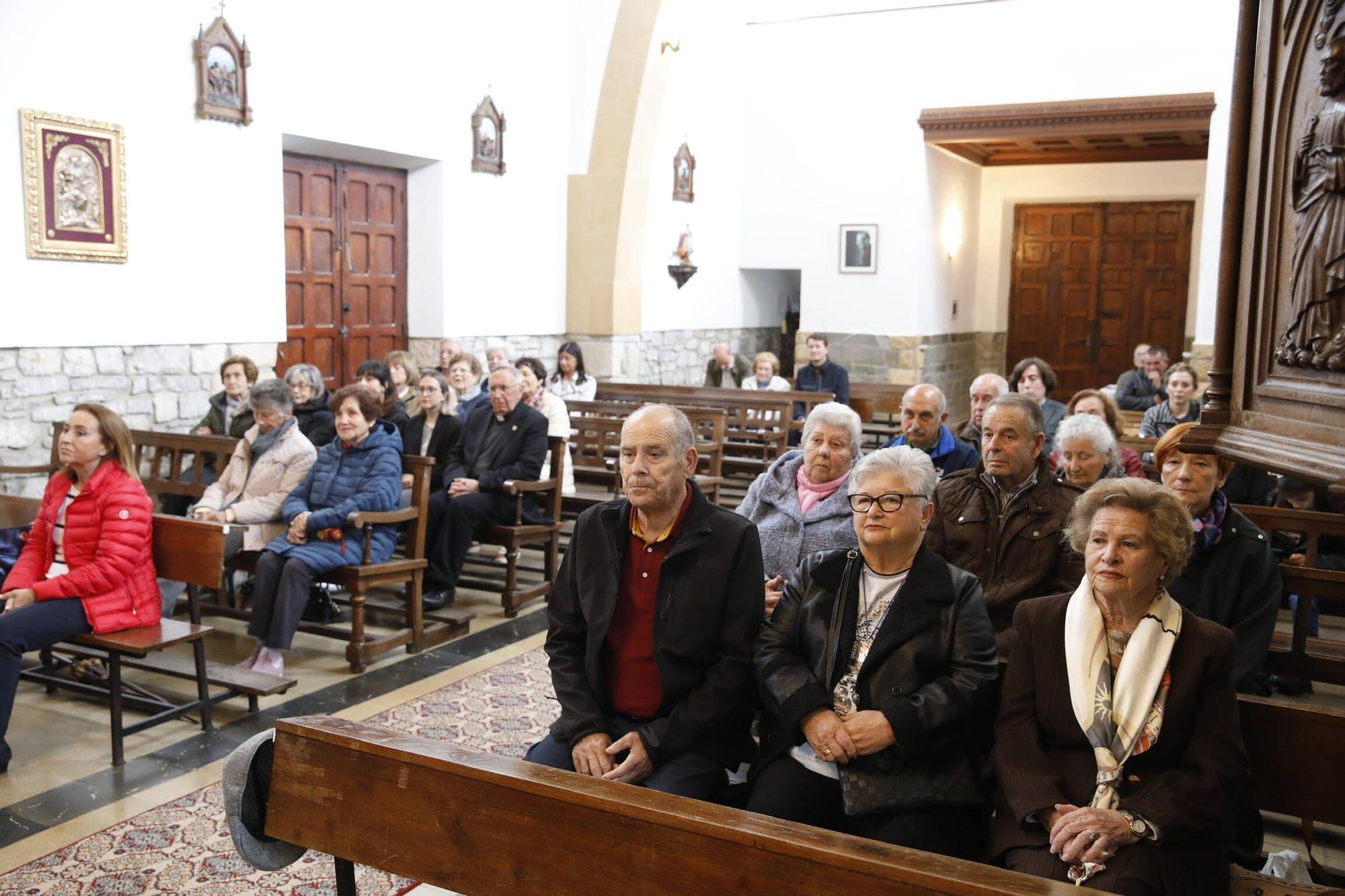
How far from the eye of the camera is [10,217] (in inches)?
228

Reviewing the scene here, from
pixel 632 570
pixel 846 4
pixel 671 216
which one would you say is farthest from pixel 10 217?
pixel 846 4

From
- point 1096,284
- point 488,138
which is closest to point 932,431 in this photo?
point 488,138

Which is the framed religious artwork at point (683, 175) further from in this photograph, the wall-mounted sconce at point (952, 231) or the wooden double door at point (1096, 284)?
the wooden double door at point (1096, 284)

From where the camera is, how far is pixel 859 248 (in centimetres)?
1229

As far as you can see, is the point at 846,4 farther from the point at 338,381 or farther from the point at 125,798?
the point at 125,798

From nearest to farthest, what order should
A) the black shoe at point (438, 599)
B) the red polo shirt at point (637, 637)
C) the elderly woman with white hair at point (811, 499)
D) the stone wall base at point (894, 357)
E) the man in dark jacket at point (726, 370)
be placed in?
the red polo shirt at point (637, 637) < the elderly woman with white hair at point (811, 499) < the black shoe at point (438, 599) < the man in dark jacket at point (726, 370) < the stone wall base at point (894, 357)

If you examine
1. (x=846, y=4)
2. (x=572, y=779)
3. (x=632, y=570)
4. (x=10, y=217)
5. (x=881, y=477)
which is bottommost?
(x=572, y=779)

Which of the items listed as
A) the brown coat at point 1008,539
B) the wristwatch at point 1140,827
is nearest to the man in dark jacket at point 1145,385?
the brown coat at point 1008,539

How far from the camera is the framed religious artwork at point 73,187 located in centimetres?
585

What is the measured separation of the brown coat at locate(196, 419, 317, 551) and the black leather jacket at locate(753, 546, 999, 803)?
114 inches

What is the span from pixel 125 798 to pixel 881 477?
2346mm

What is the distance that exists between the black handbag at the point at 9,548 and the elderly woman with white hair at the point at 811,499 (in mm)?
2734

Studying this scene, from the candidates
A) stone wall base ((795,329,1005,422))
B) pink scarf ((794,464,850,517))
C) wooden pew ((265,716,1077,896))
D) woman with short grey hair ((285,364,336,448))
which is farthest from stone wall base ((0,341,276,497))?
stone wall base ((795,329,1005,422))

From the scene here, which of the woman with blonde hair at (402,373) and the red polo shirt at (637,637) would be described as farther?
Result: the woman with blonde hair at (402,373)
